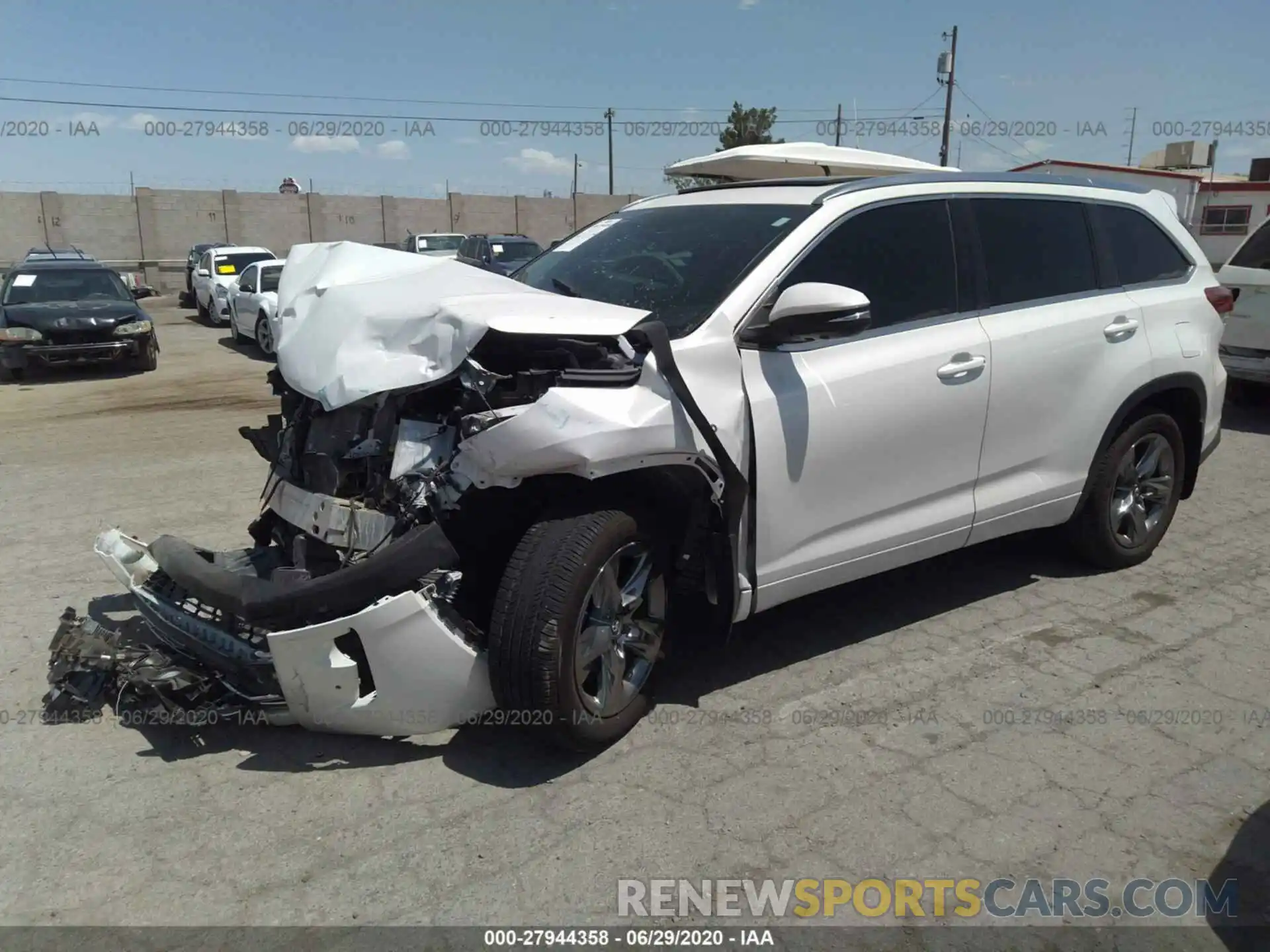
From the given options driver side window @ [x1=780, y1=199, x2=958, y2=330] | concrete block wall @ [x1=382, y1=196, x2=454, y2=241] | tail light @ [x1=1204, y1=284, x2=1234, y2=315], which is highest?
concrete block wall @ [x1=382, y1=196, x2=454, y2=241]

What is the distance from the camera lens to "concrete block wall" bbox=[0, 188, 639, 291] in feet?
115

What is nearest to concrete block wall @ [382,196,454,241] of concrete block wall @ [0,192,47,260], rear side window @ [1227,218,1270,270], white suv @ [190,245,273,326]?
concrete block wall @ [0,192,47,260]

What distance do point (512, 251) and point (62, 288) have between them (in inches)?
300

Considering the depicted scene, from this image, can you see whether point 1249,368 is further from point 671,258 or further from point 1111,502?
point 671,258

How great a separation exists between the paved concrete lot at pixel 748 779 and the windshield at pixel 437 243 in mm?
18323

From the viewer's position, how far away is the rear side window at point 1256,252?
8.74 m

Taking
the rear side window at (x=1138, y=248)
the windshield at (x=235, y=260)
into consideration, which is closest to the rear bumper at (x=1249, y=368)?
the rear side window at (x=1138, y=248)

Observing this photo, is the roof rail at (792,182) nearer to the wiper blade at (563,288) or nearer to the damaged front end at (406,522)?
the wiper blade at (563,288)

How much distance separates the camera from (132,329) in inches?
511

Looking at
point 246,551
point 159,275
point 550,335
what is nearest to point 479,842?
point 550,335

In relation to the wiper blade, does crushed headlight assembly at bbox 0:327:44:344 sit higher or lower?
lower

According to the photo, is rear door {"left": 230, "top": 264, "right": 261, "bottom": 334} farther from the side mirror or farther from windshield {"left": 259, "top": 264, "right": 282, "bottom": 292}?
the side mirror

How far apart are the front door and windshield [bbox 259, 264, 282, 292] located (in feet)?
46.4

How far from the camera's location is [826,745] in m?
3.48
